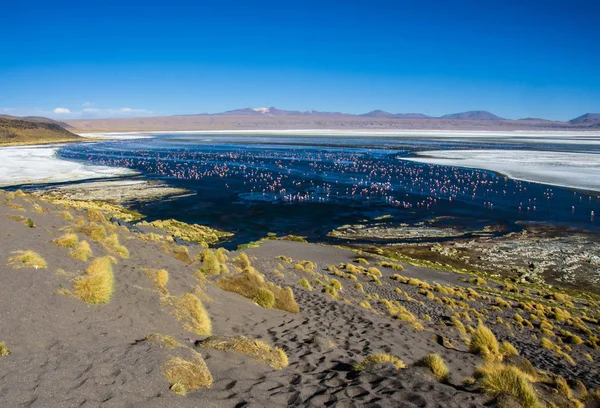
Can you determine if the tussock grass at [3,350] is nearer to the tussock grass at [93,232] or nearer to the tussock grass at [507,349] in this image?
the tussock grass at [93,232]

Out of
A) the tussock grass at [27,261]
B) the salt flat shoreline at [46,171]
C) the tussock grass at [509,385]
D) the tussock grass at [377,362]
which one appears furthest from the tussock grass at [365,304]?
the salt flat shoreline at [46,171]

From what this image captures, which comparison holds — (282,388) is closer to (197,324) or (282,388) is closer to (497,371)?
(197,324)

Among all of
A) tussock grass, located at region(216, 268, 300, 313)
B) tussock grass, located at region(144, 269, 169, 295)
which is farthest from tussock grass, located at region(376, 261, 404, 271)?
tussock grass, located at region(144, 269, 169, 295)

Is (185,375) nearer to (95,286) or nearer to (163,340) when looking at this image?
(163,340)

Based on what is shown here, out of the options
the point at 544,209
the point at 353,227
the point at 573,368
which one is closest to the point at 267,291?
the point at 573,368

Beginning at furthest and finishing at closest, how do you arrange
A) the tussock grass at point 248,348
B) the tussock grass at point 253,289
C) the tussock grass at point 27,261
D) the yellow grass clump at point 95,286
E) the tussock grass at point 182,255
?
the tussock grass at point 182,255, the tussock grass at point 253,289, the tussock grass at point 27,261, the yellow grass clump at point 95,286, the tussock grass at point 248,348

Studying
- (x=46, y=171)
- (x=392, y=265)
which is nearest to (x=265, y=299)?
(x=392, y=265)
